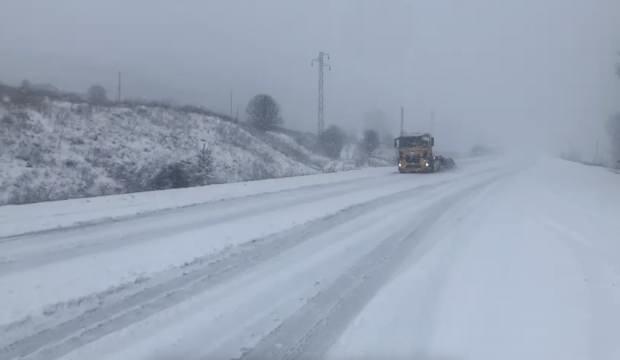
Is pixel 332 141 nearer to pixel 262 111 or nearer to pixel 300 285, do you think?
pixel 262 111

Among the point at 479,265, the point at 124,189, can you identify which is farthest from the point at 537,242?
the point at 124,189

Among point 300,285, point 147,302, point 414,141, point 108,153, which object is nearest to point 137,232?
point 147,302

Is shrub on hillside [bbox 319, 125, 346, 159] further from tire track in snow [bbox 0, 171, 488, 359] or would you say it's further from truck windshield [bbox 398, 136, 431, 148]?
tire track in snow [bbox 0, 171, 488, 359]

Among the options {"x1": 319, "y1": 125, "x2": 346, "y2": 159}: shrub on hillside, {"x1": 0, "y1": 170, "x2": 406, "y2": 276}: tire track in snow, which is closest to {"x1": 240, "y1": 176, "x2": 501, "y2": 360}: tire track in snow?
{"x1": 0, "y1": 170, "x2": 406, "y2": 276}: tire track in snow

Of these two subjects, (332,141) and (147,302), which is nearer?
(147,302)

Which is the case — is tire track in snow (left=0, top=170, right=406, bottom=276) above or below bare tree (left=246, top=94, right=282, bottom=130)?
below

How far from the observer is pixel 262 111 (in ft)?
151

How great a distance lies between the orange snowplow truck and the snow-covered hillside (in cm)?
763

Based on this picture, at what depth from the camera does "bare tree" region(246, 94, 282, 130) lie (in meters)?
46.1

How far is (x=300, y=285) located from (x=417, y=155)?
2590 cm

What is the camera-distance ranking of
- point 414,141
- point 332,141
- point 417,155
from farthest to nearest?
point 332,141 → point 414,141 → point 417,155

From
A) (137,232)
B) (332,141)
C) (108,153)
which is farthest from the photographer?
(332,141)

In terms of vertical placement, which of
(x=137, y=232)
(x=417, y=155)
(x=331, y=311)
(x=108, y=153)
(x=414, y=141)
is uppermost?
(x=414, y=141)

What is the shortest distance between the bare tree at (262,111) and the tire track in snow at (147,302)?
3869 cm
